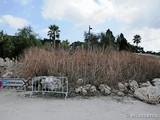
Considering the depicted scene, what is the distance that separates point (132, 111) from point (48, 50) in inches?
225

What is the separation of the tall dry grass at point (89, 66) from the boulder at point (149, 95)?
1.63 m

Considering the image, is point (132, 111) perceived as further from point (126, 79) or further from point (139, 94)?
point (126, 79)

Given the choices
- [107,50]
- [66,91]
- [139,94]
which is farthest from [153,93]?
[107,50]

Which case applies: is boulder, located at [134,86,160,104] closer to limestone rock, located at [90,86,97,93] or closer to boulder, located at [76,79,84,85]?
limestone rock, located at [90,86,97,93]

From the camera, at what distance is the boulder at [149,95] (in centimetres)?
874

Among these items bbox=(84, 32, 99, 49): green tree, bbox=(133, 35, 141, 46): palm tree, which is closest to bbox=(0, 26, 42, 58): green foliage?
bbox=(84, 32, 99, 49): green tree

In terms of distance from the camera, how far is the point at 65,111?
7395mm

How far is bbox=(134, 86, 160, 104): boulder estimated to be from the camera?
8744 millimetres

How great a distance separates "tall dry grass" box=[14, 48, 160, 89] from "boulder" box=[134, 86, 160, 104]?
5.34 ft

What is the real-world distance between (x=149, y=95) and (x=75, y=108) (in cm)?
281

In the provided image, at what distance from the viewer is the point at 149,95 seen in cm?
878

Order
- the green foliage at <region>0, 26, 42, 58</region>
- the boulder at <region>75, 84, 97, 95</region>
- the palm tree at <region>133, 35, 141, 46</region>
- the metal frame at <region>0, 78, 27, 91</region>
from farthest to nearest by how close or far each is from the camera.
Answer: the palm tree at <region>133, 35, 141, 46</region>, the green foliage at <region>0, 26, 42, 58</region>, the metal frame at <region>0, 78, 27, 91</region>, the boulder at <region>75, 84, 97, 95</region>

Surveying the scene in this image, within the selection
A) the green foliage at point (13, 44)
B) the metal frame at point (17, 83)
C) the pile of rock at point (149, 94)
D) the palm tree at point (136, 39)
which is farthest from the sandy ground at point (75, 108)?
the palm tree at point (136, 39)

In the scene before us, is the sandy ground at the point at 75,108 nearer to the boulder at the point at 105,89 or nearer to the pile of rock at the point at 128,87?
the boulder at the point at 105,89
